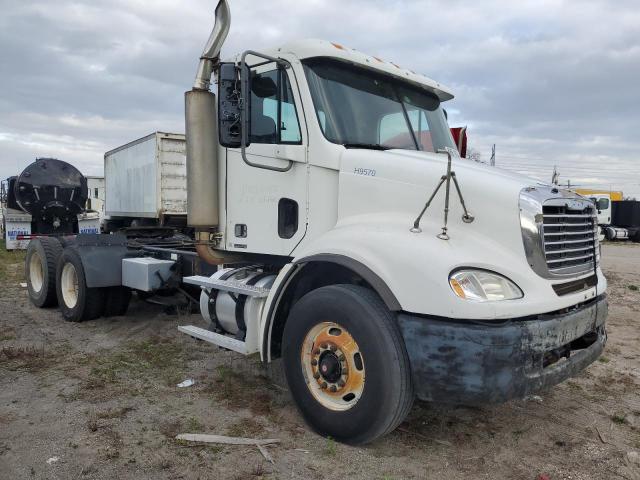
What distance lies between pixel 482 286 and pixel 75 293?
20.1ft

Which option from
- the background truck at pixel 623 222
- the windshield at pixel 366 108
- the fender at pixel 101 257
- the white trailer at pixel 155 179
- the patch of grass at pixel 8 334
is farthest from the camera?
the background truck at pixel 623 222

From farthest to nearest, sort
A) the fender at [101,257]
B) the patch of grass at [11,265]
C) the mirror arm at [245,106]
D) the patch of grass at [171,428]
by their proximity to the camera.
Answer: the patch of grass at [11,265], the fender at [101,257], the mirror arm at [245,106], the patch of grass at [171,428]

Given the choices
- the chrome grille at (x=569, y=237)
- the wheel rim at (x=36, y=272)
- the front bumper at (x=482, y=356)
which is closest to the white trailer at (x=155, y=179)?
the wheel rim at (x=36, y=272)

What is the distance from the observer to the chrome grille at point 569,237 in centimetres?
332

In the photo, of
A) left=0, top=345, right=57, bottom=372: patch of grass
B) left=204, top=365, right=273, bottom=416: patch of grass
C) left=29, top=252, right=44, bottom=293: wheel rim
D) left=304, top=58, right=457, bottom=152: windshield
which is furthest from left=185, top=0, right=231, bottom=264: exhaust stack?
left=29, top=252, right=44, bottom=293: wheel rim

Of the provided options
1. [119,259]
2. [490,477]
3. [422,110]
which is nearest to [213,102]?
[422,110]

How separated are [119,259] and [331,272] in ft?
13.0

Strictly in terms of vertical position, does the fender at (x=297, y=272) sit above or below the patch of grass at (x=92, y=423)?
above

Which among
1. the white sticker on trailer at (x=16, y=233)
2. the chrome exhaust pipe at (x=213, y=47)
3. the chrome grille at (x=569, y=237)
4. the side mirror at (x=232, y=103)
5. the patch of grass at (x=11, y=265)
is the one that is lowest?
the patch of grass at (x=11, y=265)

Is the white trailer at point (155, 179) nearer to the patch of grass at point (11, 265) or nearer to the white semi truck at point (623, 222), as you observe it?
the patch of grass at point (11, 265)

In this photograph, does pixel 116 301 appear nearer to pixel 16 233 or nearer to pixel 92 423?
pixel 92 423

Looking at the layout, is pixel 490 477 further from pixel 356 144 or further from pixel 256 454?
pixel 356 144

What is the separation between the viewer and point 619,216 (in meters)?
29.5

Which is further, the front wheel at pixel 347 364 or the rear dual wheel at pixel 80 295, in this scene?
the rear dual wheel at pixel 80 295
